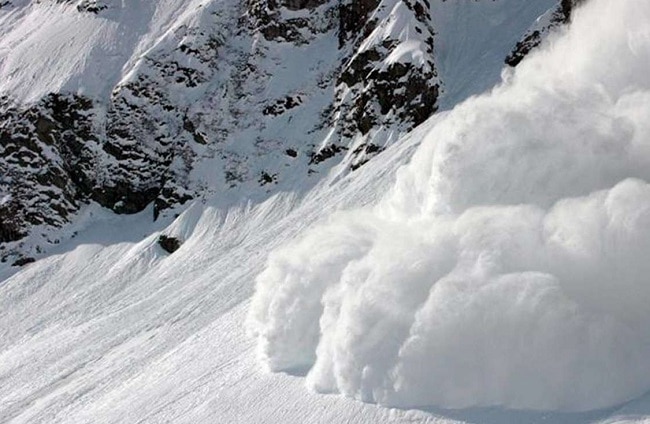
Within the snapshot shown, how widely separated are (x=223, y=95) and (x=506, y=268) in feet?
152

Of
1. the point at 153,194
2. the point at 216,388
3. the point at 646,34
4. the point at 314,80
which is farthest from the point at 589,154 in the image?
the point at 153,194

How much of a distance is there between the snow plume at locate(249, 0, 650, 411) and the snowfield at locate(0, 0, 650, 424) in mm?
40

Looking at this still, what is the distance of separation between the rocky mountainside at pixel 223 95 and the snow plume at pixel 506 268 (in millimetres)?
28534

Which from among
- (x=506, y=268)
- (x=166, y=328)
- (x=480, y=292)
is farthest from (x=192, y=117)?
(x=480, y=292)

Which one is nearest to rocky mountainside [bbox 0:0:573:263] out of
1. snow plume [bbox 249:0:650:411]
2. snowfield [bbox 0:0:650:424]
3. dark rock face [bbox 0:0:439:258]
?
dark rock face [bbox 0:0:439:258]

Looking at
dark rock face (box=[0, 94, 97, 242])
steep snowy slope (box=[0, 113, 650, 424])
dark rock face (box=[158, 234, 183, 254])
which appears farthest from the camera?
dark rock face (box=[0, 94, 97, 242])

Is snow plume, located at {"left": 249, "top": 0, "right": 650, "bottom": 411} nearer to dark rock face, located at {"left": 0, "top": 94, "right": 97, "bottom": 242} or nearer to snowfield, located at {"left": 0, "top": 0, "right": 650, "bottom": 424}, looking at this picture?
snowfield, located at {"left": 0, "top": 0, "right": 650, "bottom": 424}

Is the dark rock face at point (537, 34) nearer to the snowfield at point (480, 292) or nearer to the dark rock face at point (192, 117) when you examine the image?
the dark rock face at point (192, 117)

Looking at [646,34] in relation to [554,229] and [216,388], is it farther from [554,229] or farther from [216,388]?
[216,388]

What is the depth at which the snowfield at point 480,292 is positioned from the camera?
14.4 m

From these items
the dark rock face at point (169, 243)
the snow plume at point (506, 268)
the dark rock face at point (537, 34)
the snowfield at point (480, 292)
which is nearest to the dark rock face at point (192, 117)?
the dark rock face at point (169, 243)

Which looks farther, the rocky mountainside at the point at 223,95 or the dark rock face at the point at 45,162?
the dark rock face at the point at 45,162

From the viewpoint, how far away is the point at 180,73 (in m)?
61.2

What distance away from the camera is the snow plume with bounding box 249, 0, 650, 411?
1446 cm
